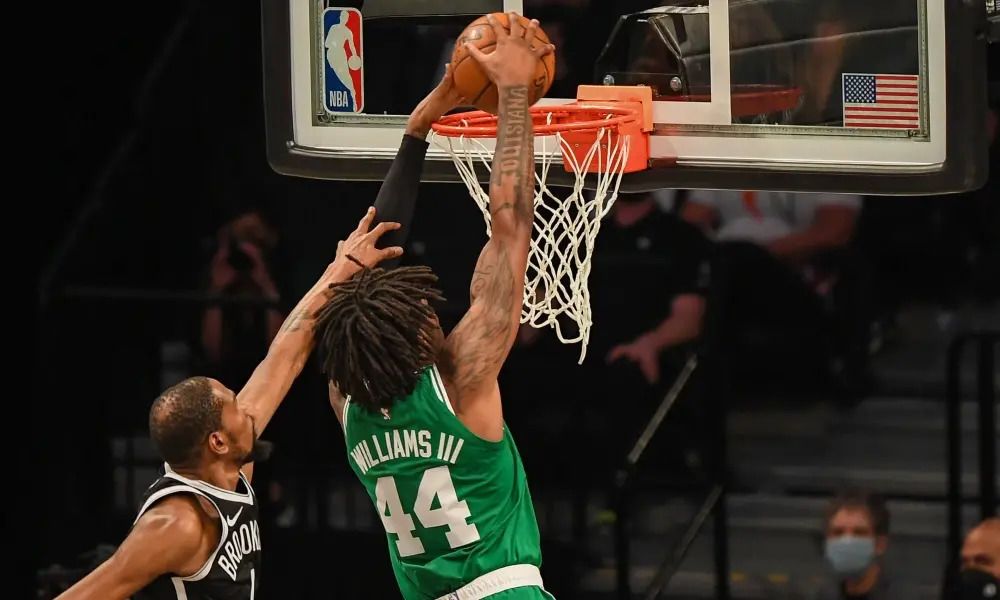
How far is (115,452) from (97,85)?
5.84 ft

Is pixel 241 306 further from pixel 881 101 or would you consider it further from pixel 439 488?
pixel 439 488

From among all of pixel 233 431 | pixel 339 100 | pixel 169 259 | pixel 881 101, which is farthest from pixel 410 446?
pixel 169 259

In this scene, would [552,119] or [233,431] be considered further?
[552,119]

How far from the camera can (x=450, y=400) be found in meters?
3.34

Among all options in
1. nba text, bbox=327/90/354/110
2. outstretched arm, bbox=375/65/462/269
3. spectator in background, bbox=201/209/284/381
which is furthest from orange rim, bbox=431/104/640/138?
spectator in background, bbox=201/209/284/381

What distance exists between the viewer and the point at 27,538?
719cm

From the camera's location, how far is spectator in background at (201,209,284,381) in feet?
22.5

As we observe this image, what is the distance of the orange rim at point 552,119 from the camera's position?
435cm

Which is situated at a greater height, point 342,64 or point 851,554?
point 342,64

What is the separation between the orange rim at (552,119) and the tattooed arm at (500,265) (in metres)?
0.81

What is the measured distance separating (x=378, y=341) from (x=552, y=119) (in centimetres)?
135

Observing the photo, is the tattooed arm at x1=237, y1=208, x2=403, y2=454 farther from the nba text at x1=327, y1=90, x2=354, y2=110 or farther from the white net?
the nba text at x1=327, y1=90, x2=354, y2=110

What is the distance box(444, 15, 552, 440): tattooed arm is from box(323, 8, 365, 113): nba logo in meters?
1.20

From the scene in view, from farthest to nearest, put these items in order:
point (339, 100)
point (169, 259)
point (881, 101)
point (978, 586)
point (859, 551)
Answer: point (169, 259)
point (859, 551)
point (978, 586)
point (339, 100)
point (881, 101)
